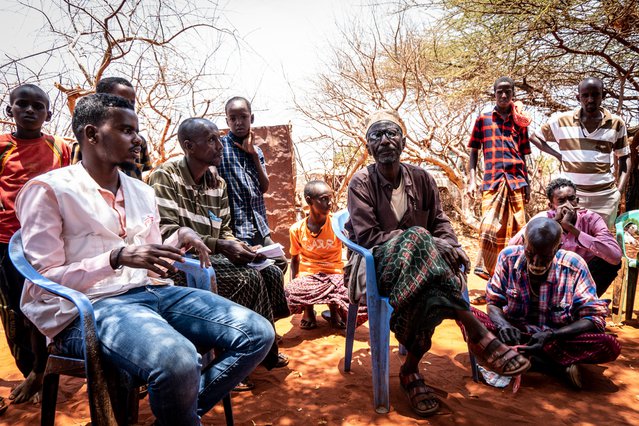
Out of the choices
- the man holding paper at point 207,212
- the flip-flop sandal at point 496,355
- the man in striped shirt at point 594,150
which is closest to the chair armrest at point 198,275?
the man holding paper at point 207,212

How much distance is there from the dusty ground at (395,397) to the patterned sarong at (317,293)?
486 millimetres

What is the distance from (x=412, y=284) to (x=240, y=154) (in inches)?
77.4

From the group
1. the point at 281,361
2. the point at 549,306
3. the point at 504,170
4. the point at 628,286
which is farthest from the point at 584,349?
the point at 504,170

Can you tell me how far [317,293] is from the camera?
3889 millimetres

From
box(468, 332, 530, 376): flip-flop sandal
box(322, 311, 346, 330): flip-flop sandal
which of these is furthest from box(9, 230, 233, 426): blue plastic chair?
box(322, 311, 346, 330): flip-flop sandal

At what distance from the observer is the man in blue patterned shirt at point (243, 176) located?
3.55 meters

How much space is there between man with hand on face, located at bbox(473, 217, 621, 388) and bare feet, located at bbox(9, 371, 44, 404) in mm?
2897

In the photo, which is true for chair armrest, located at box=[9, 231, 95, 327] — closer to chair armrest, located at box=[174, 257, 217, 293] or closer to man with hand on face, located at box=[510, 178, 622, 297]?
chair armrest, located at box=[174, 257, 217, 293]

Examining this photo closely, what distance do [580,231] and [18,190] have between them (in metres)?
4.19

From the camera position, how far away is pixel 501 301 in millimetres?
3080

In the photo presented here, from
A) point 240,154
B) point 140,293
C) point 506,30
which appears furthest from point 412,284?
point 506,30

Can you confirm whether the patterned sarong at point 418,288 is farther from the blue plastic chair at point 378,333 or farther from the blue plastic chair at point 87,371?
the blue plastic chair at point 87,371

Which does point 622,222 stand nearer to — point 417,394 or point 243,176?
point 417,394

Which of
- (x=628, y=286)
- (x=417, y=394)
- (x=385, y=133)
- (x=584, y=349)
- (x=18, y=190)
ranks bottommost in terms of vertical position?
(x=417, y=394)
